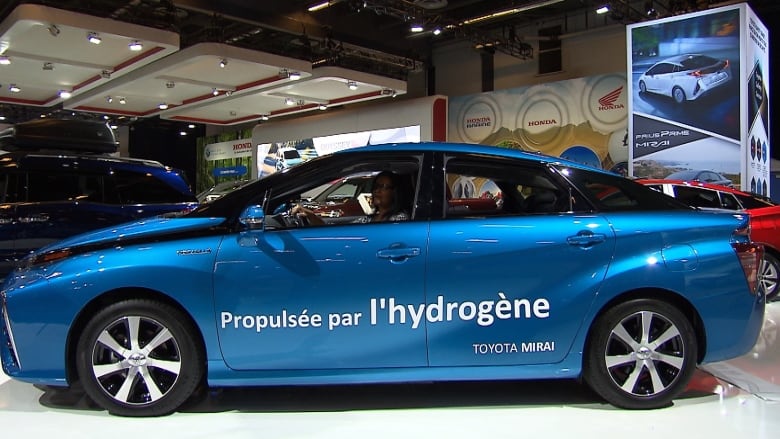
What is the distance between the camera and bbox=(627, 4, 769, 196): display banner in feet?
24.5

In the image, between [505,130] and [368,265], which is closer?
[368,265]

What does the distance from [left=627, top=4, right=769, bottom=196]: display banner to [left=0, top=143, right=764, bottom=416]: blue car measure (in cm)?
538

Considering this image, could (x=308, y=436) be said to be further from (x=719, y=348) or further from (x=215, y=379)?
(x=719, y=348)

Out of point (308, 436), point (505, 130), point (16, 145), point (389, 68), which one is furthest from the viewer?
point (389, 68)

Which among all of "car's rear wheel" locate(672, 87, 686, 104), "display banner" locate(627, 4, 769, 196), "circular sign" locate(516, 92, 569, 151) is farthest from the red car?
"circular sign" locate(516, 92, 569, 151)

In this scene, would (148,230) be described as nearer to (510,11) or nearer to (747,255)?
(747,255)

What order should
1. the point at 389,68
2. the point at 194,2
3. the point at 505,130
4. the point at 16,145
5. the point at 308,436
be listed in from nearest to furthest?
1. the point at 308,436
2. the point at 16,145
3. the point at 194,2
4. the point at 505,130
5. the point at 389,68

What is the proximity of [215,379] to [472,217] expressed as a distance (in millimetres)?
1495

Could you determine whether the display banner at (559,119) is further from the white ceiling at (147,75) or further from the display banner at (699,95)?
the display banner at (699,95)

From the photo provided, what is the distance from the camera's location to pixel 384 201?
10.6 ft

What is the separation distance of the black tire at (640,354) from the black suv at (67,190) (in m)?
4.52

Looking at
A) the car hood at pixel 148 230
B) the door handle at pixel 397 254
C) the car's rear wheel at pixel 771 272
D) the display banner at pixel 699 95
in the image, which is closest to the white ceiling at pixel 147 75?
the display banner at pixel 699 95

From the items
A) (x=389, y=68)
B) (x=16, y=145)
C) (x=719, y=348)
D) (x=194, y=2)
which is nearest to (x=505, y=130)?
(x=389, y=68)

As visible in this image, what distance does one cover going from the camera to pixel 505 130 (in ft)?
46.9
